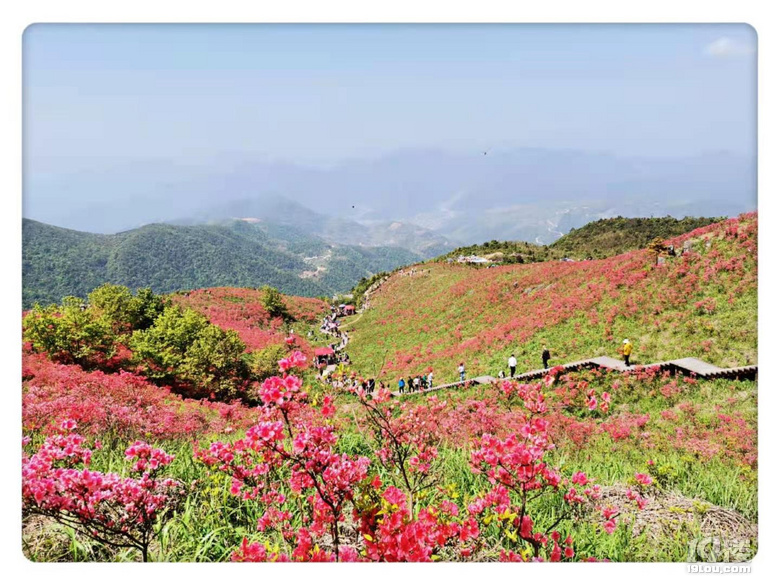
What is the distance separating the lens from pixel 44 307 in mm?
5691

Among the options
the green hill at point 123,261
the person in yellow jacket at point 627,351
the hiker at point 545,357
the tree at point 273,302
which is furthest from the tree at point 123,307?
the person in yellow jacket at point 627,351

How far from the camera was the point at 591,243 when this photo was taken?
39.3 meters

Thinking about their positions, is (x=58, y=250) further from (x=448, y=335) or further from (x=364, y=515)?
(x=448, y=335)

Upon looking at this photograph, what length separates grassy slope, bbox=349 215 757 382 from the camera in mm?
7582

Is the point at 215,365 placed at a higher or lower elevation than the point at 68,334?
lower

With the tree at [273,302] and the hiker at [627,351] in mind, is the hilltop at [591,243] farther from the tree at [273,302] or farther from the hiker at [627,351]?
the tree at [273,302]

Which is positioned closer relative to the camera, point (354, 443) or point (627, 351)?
point (354, 443)

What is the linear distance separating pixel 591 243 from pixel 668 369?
34223 mm

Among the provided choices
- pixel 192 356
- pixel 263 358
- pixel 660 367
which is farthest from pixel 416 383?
pixel 192 356

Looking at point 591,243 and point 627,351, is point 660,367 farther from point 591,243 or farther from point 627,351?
point 591,243

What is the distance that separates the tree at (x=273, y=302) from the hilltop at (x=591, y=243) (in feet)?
83.2

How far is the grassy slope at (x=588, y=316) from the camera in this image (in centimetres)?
758

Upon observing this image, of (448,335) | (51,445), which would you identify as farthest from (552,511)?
(448,335)
